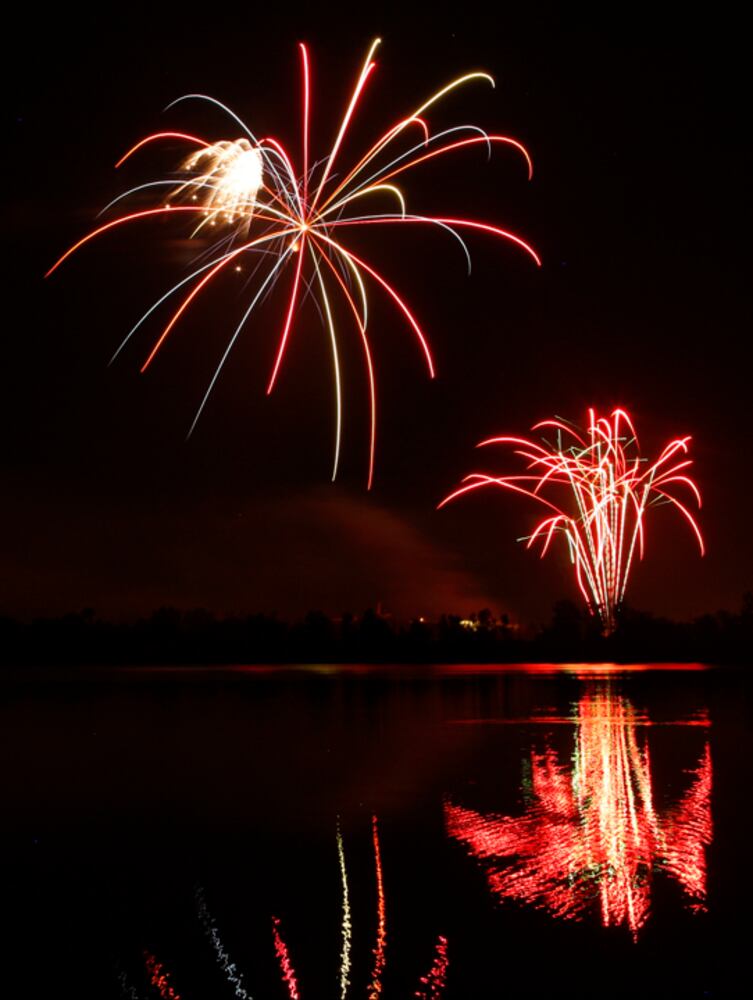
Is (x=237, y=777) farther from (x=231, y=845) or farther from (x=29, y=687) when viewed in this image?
(x=29, y=687)

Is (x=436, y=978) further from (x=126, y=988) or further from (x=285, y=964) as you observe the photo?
(x=126, y=988)

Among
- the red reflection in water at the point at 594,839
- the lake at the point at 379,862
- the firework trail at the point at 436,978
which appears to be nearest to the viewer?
the firework trail at the point at 436,978

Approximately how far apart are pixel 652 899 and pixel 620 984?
1.52 metres

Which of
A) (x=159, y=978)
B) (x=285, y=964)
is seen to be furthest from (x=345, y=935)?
(x=159, y=978)

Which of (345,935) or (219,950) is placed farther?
(345,935)

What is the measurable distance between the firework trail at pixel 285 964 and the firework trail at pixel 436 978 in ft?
1.85

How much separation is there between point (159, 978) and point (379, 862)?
2.66 meters

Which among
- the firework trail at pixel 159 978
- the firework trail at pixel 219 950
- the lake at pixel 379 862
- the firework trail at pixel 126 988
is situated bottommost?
the firework trail at pixel 126 988

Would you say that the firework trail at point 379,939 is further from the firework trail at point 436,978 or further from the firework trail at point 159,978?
the firework trail at point 159,978

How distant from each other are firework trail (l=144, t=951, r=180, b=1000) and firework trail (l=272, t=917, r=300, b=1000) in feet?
1.68

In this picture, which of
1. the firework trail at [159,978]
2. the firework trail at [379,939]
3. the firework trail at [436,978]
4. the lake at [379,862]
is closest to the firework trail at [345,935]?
the lake at [379,862]

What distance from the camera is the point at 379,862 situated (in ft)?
25.4

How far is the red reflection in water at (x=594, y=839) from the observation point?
6676mm

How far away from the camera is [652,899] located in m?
6.55
